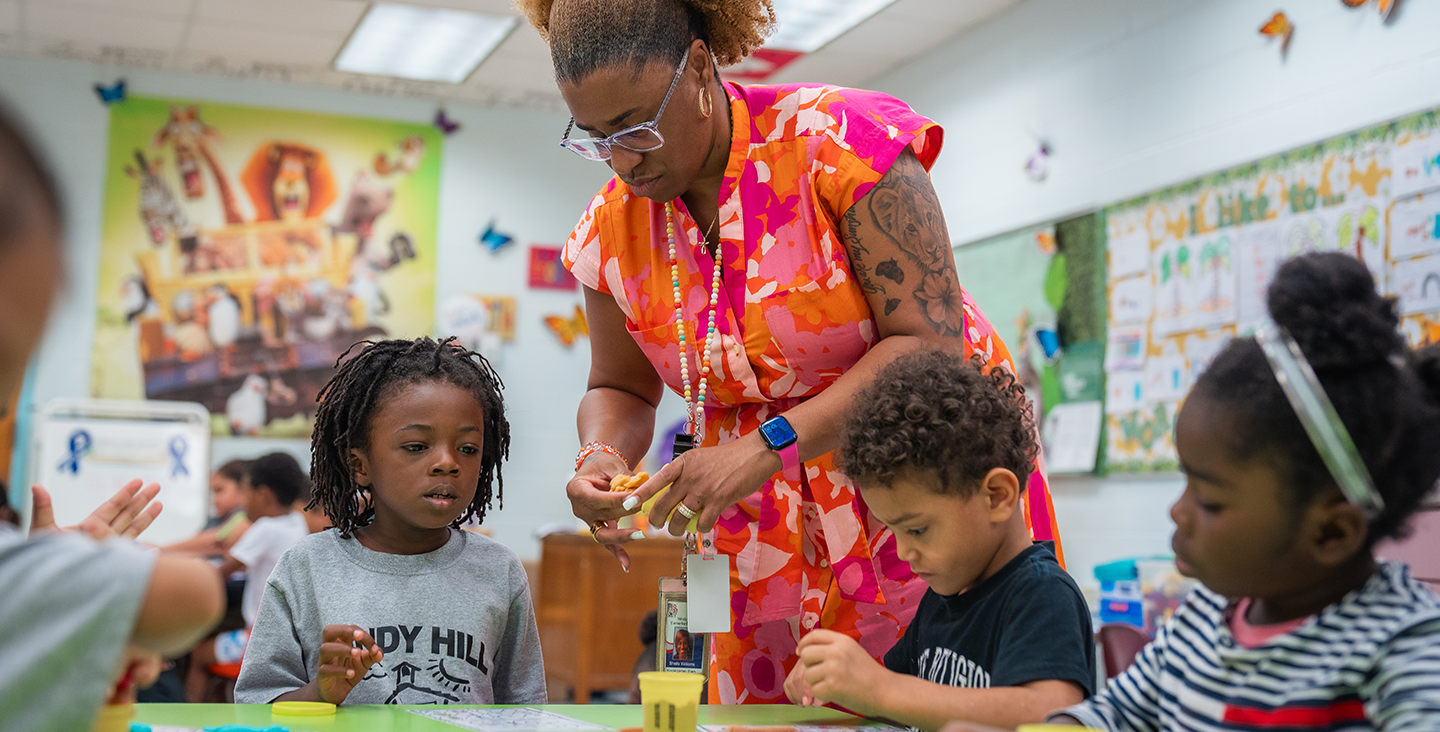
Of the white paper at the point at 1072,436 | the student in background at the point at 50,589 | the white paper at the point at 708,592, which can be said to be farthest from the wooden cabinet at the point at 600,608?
the student in background at the point at 50,589

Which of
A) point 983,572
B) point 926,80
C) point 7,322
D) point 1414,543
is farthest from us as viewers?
point 926,80

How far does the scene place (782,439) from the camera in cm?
147

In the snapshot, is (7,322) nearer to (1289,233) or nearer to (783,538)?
(783,538)

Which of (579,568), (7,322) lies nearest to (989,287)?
(579,568)

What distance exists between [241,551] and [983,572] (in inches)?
130

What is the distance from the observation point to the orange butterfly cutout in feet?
21.2

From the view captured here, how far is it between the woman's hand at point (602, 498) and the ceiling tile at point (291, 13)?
4.09m

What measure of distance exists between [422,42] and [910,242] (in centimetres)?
464

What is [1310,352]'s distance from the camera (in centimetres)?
87

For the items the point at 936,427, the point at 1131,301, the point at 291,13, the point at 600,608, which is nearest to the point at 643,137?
the point at 936,427

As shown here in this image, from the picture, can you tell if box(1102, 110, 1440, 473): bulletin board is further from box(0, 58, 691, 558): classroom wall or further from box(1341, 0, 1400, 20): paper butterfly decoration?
box(0, 58, 691, 558): classroom wall

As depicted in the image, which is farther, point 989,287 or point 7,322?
point 989,287

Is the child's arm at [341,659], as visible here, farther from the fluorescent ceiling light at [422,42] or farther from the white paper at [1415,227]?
the fluorescent ceiling light at [422,42]

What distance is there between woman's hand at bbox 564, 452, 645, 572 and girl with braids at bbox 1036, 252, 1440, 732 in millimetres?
774
